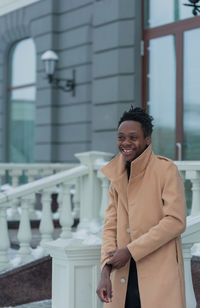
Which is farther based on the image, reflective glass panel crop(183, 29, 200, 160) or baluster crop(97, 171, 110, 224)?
reflective glass panel crop(183, 29, 200, 160)

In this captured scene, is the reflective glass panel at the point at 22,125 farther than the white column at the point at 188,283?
Yes

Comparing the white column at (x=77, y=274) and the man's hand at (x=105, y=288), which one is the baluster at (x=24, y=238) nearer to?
the white column at (x=77, y=274)

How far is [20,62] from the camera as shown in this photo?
11.2 metres

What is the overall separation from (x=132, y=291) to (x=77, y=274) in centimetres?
53

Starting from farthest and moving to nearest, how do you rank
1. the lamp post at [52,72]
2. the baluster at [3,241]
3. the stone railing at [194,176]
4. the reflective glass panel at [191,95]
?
the lamp post at [52,72]
the reflective glass panel at [191,95]
the baluster at [3,241]
the stone railing at [194,176]

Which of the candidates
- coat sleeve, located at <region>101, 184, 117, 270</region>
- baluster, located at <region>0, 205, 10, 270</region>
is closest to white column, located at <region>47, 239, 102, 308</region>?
coat sleeve, located at <region>101, 184, 117, 270</region>

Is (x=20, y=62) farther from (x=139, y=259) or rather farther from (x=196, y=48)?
(x=139, y=259)

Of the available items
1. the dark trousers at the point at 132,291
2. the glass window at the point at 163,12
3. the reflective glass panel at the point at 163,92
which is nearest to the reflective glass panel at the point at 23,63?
the glass window at the point at 163,12

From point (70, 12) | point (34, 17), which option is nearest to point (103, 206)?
point (70, 12)

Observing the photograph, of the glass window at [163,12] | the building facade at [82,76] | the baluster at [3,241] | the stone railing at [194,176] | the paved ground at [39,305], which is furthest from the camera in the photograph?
the building facade at [82,76]

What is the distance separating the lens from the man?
8.09 feet

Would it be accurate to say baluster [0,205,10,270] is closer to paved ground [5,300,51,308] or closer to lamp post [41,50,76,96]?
paved ground [5,300,51,308]

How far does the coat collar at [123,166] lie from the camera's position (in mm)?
2545

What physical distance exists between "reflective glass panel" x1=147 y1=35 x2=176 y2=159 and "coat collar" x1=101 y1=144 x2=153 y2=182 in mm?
5083
